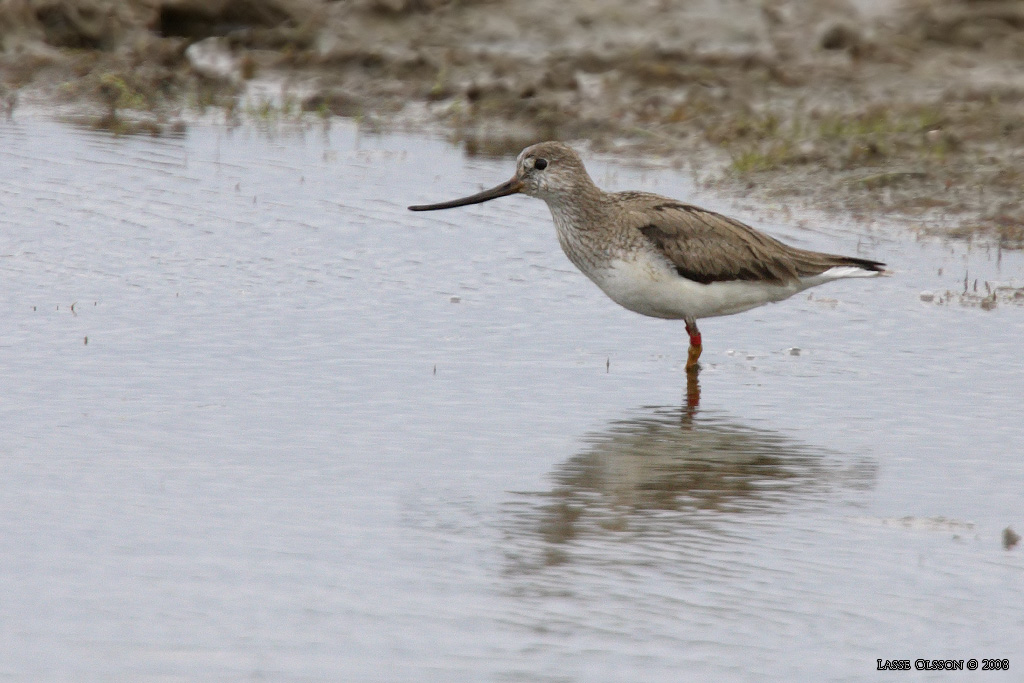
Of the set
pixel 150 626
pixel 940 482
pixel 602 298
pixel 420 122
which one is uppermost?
pixel 420 122

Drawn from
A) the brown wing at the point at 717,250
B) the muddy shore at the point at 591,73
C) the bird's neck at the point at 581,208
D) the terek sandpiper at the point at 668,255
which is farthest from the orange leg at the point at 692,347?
the muddy shore at the point at 591,73

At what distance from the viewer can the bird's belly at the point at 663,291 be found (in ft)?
29.1

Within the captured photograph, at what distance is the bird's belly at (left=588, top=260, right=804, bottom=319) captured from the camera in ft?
29.1

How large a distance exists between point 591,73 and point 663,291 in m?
9.11

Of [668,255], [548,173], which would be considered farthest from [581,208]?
[668,255]

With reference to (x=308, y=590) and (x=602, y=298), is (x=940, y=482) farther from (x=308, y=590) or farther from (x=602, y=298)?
(x=602, y=298)

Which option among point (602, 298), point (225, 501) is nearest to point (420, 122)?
point (602, 298)

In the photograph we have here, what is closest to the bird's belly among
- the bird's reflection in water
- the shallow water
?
the shallow water

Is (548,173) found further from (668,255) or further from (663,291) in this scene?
(663,291)

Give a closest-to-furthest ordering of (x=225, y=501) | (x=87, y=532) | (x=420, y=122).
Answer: (x=87, y=532) → (x=225, y=501) → (x=420, y=122)

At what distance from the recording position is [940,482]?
6707 millimetres

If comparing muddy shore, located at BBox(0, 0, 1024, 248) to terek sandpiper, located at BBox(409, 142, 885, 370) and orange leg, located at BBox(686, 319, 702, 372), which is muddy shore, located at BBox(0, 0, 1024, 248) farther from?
orange leg, located at BBox(686, 319, 702, 372)

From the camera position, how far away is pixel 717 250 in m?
9.17

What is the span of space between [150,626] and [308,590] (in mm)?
560
